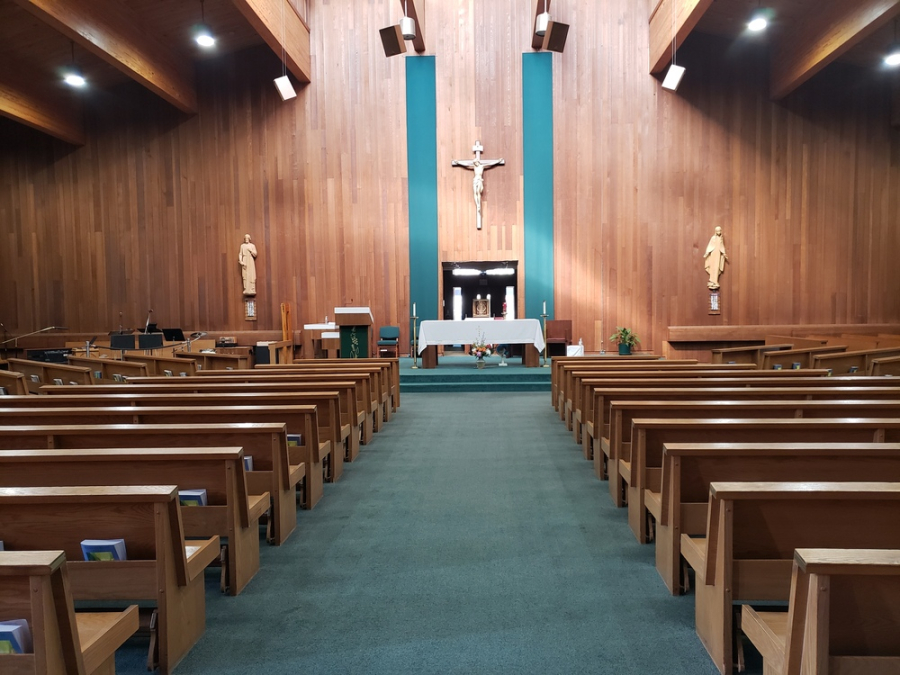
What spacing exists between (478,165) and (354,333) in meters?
3.86

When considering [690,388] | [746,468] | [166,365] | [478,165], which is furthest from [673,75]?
[746,468]

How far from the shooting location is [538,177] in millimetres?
10500

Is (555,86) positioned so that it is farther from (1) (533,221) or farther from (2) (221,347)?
(2) (221,347)

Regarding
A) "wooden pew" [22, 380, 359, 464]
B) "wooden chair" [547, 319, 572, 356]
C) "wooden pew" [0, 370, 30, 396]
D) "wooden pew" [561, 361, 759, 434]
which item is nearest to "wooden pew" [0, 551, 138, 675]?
"wooden pew" [22, 380, 359, 464]

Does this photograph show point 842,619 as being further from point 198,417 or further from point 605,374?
point 605,374

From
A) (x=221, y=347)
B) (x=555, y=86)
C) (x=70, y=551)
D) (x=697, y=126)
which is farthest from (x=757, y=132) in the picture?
(x=70, y=551)

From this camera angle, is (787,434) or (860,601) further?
(787,434)

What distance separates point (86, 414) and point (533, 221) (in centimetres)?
855

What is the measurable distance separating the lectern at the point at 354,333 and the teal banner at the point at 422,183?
7.35 ft

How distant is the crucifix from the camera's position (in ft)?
34.1

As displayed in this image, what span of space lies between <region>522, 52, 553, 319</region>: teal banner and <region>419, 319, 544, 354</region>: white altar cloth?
70.3 inches

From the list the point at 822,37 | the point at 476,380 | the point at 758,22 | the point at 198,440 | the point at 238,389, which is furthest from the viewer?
the point at 822,37

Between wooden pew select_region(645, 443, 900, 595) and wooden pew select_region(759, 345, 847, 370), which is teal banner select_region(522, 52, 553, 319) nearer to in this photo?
wooden pew select_region(759, 345, 847, 370)

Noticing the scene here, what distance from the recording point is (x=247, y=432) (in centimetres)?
254
